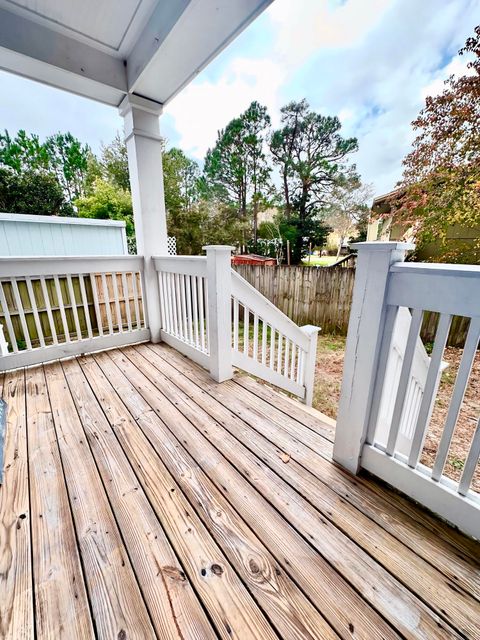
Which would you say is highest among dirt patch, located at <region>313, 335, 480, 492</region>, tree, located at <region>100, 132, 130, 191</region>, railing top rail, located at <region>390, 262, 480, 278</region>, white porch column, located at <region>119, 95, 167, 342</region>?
tree, located at <region>100, 132, 130, 191</region>

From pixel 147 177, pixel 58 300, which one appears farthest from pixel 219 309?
pixel 147 177

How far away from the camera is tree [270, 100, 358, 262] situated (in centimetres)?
971

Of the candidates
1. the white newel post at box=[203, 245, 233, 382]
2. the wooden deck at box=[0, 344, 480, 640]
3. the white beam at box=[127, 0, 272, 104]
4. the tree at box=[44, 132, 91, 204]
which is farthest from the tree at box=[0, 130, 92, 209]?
the wooden deck at box=[0, 344, 480, 640]

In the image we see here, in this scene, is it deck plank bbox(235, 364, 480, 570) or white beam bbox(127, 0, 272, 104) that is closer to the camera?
deck plank bbox(235, 364, 480, 570)

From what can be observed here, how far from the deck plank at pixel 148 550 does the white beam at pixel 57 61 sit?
105 inches

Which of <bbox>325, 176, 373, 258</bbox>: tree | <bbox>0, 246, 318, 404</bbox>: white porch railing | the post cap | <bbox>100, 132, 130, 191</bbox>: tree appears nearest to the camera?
the post cap

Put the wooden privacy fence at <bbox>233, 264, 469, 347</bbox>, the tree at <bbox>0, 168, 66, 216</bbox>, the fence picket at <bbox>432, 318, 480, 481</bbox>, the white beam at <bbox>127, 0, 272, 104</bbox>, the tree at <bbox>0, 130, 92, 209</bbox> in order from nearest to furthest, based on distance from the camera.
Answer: the fence picket at <bbox>432, 318, 480, 481</bbox> < the white beam at <bbox>127, 0, 272, 104</bbox> < the wooden privacy fence at <bbox>233, 264, 469, 347</bbox> < the tree at <bbox>0, 168, 66, 216</bbox> < the tree at <bbox>0, 130, 92, 209</bbox>

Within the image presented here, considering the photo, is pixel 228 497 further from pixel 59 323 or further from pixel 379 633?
pixel 59 323

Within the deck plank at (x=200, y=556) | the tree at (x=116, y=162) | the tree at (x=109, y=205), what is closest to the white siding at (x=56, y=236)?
the deck plank at (x=200, y=556)

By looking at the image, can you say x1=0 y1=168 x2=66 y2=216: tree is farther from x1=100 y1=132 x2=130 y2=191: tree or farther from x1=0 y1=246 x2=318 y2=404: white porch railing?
x1=0 y1=246 x2=318 y2=404: white porch railing

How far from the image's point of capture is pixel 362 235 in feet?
41.4

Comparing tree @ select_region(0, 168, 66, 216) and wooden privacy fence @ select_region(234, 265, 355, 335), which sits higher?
tree @ select_region(0, 168, 66, 216)

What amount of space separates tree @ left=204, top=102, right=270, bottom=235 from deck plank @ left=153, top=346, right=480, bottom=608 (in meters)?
10.2

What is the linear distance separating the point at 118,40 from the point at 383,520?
355 cm
